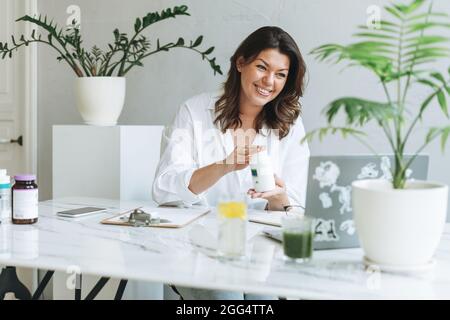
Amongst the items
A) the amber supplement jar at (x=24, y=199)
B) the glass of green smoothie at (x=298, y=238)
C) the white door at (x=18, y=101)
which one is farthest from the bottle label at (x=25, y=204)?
the white door at (x=18, y=101)

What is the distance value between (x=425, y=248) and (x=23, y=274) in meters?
2.42

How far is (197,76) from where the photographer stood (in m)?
2.63

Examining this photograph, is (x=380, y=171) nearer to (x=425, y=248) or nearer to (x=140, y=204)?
(x=425, y=248)

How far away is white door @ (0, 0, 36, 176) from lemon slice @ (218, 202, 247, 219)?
213cm

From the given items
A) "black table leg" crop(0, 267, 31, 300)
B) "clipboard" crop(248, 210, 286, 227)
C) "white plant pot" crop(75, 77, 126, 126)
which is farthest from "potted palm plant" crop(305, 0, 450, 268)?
"white plant pot" crop(75, 77, 126, 126)

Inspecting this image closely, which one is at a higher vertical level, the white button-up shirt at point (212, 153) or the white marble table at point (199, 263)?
the white button-up shirt at point (212, 153)

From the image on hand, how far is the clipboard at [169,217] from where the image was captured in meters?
1.46

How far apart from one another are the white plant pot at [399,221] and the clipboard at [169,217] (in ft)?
1.86

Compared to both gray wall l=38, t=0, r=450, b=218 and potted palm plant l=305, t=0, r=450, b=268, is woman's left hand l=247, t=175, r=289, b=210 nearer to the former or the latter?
potted palm plant l=305, t=0, r=450, b=268

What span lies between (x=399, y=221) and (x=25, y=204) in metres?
0.93

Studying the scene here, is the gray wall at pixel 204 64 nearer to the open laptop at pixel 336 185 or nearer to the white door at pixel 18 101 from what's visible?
the white door at pixel 18 101
